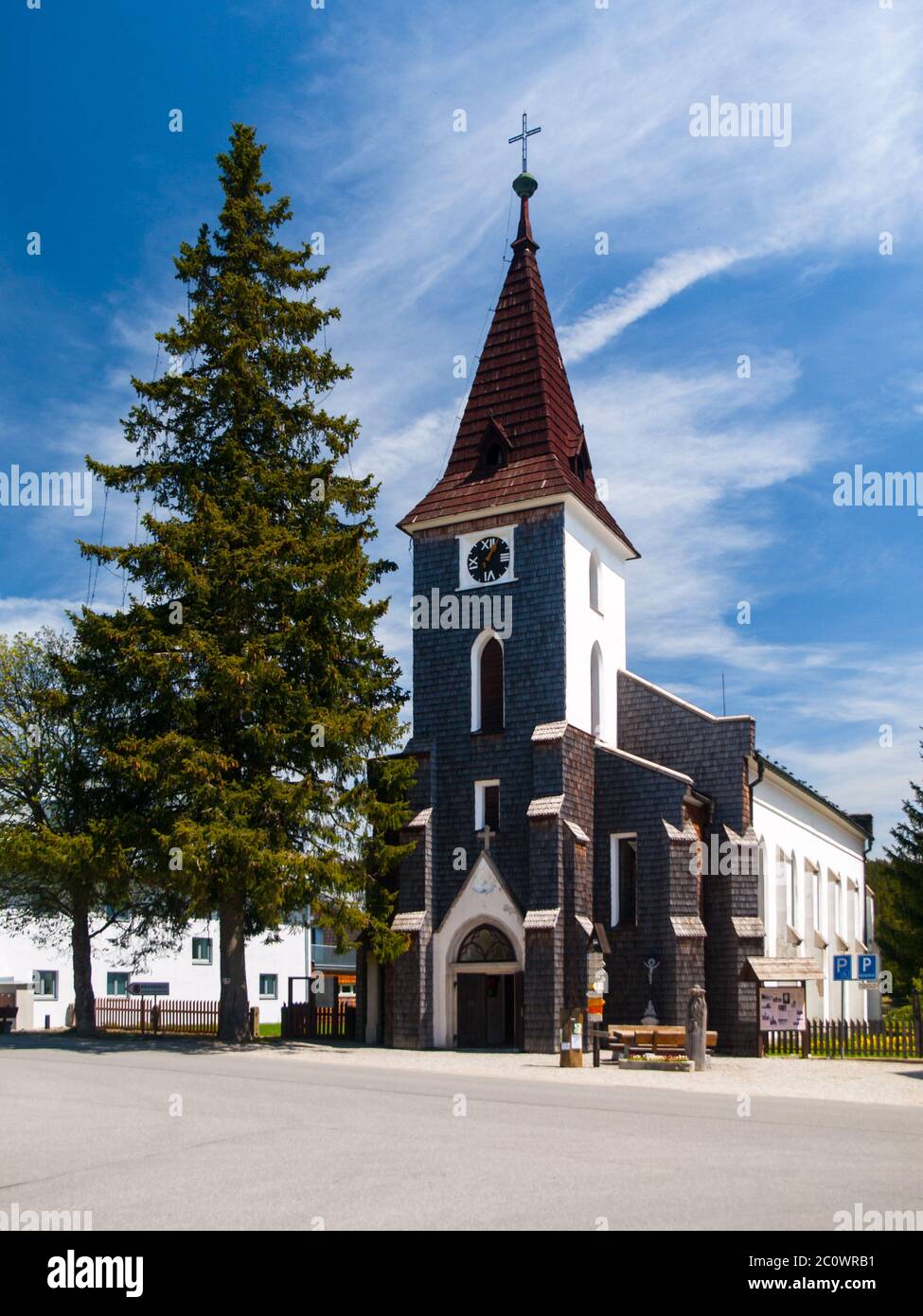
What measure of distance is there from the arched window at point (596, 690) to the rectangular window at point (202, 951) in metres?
29.6

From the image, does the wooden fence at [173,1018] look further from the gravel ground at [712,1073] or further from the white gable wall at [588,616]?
the white gable wall at [588,616]

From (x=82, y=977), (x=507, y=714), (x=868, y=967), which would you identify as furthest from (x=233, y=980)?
(x=868, y=967)

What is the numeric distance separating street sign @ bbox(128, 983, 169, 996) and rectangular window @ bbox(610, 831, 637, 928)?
29.9 metres

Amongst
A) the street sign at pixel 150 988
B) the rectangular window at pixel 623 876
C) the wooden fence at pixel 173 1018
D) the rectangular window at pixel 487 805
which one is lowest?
the street sign at pixel 150 988

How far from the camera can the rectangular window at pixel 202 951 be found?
57.2 m

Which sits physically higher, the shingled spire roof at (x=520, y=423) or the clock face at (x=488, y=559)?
the shingled spire roof at (x=520, y=423)

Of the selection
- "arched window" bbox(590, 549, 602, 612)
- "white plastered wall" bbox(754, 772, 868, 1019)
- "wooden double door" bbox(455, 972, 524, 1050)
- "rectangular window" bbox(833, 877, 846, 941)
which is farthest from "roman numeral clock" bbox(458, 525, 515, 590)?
"rectangular window" bbox(833, 877, 846, 941)

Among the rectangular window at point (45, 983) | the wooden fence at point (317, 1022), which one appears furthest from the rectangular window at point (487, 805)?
the rectangular window at point (45, 983)

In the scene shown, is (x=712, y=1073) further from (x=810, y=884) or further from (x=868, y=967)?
(x=810, y=884)

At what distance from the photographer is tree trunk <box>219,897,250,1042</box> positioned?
2919 centimetres

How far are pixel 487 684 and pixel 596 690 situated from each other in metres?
3.11

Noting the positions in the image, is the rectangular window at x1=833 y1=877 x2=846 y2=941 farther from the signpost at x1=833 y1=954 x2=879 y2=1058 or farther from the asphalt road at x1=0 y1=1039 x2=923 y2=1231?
the asphalt road at x1=0 y1=1039 x2=923 y2=1231
